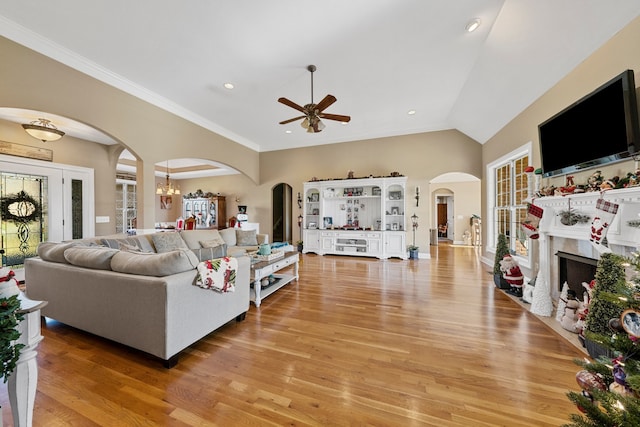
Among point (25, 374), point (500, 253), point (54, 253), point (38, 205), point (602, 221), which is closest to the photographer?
point (25, 374)

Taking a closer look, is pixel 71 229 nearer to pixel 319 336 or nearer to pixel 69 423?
pixel 69 423

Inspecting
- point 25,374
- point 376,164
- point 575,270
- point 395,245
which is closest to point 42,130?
point 25,374

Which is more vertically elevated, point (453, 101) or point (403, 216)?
point (453, 101)

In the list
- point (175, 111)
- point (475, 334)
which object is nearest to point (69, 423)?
point (475, 334)

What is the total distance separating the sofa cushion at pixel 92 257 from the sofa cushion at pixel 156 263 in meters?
0.12

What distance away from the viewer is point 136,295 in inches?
76.6

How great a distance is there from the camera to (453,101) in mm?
4605

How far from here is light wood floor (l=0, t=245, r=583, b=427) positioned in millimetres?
1478

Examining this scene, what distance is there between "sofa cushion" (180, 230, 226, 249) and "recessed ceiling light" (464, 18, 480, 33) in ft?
17.2

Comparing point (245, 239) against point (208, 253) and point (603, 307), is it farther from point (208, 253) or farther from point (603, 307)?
point (603, 307)

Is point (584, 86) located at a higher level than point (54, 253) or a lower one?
higher

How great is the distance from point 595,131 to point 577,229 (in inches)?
41.1

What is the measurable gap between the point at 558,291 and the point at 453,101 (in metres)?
3.60

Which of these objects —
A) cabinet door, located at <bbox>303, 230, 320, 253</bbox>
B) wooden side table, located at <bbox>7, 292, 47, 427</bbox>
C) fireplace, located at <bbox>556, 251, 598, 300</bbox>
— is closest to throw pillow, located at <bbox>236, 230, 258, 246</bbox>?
cabinet door, located at <bbox>303, 230, 320, 253</bbox>
